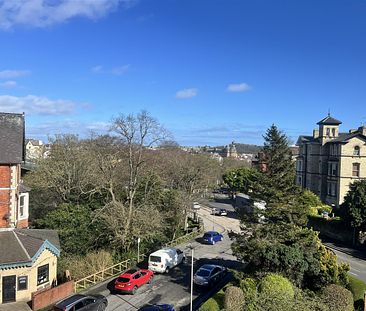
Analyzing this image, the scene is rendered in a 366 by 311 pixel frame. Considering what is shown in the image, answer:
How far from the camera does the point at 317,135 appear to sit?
220ft

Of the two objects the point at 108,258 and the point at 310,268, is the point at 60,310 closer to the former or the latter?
the point at 108,258

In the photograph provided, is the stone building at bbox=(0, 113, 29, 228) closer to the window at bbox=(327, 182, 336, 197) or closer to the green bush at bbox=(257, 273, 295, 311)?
the green bush at bbox=(257, 273, 295, 311)

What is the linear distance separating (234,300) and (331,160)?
4670 centimetres

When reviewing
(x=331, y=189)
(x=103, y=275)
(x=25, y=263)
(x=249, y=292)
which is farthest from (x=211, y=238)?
(x=331, y=189)

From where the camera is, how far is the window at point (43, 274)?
2634cm

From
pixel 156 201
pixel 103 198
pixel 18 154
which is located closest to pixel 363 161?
pixel 156 201

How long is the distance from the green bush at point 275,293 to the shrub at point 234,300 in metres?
1.05

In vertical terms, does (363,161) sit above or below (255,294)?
above

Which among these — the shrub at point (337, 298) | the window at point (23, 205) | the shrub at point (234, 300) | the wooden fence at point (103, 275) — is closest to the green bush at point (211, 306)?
the shrub at point (234, 300)

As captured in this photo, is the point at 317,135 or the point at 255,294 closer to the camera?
the point at 255,294

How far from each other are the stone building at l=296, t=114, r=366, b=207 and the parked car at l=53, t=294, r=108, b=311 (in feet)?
151

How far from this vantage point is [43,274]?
1055 inches

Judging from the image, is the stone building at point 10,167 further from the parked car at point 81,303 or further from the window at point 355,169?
the window at point 355,169

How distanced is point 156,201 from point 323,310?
27.8 m
